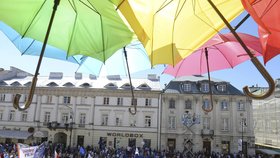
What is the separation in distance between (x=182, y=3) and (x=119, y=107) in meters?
42.7

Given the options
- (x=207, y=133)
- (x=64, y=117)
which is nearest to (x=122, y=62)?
(x=207, y=133)

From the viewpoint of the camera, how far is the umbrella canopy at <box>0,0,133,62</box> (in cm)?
559

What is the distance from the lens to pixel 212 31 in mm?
5715

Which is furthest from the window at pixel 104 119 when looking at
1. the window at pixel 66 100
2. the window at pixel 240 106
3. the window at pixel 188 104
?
the window at pixel 240 106

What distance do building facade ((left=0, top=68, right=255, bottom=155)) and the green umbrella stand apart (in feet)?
130

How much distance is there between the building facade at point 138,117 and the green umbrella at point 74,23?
39526 millimetres

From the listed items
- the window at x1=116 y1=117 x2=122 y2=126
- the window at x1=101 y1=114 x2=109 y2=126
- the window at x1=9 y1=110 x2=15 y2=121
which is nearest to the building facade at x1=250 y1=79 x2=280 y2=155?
the window at x1=116 y1=117 x2=122 y2=126

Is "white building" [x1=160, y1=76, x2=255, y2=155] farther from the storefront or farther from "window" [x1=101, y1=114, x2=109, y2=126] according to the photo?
"window" [x1=101, y1=114, x2=109, y2=126]

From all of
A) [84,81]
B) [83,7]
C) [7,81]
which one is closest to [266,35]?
[83,7]

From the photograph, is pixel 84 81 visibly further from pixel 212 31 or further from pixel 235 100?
pixel 212 31

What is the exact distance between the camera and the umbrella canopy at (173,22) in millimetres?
5285

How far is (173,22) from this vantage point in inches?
220

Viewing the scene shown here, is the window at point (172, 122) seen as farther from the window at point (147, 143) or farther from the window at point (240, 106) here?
the window at point (240, 106)

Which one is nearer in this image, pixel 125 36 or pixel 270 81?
pixel 270 81
